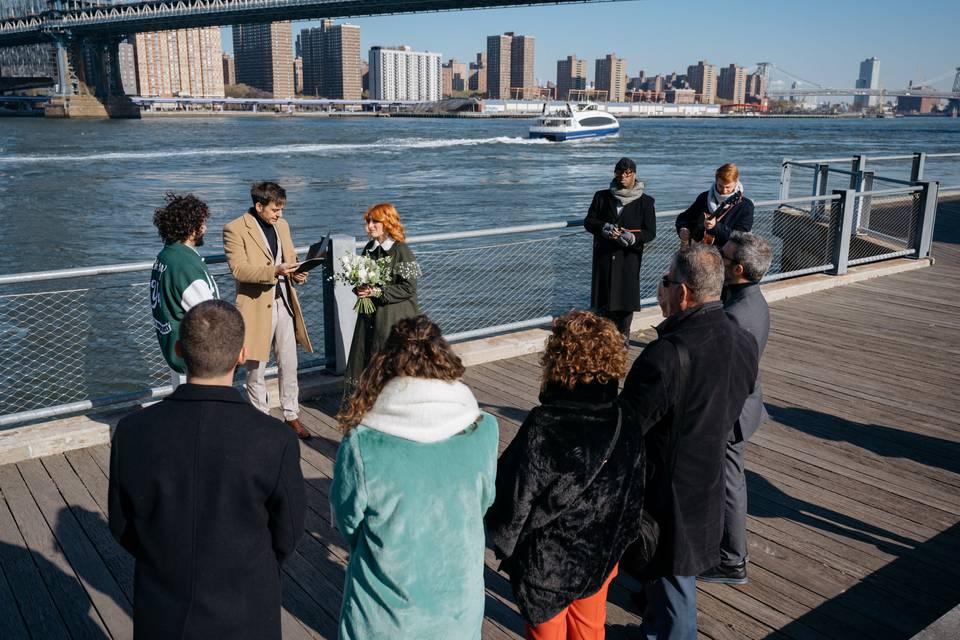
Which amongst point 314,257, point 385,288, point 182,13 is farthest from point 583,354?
point 182,13

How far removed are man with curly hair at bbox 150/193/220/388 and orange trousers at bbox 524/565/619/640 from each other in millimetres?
2169

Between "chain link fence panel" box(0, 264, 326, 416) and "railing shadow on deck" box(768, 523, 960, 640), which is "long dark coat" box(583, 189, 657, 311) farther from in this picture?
"chain link fence panel" box(0, 264, 326, 416)

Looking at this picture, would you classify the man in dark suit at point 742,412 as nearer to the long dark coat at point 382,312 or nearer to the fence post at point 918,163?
the long dark coat at point 382,312

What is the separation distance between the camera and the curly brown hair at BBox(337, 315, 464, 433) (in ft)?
6.71

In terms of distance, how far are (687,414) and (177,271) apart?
2419 mm

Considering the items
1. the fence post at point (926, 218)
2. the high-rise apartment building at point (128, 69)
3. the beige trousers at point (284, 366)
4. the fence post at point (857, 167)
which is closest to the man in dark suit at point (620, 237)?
the beige trousers at point (284, 366)

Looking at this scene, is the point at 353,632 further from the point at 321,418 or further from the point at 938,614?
the point at 321,418

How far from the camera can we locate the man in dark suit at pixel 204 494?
1904 millimetres

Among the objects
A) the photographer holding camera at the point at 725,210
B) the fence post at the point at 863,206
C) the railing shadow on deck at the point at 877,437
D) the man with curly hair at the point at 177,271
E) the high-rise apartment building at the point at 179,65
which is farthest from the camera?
the high-rise apartment building at the point at 179,65

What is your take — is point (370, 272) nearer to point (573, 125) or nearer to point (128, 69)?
point (573, 125)

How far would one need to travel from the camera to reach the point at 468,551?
2188 millimetres

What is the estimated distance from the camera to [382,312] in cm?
458

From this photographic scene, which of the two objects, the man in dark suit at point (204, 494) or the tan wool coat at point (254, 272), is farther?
the tan wool coat at point (254, 272)

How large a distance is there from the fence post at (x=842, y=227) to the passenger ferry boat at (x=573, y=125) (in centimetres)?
5793
